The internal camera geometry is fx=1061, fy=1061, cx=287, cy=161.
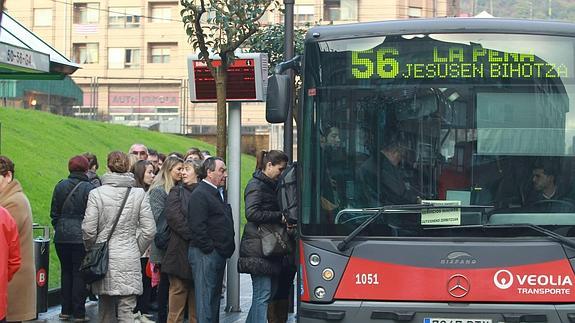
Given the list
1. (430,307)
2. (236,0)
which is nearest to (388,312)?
(430,307)

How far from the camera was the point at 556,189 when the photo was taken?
28.2 ft

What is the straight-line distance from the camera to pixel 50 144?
2497 centimetres

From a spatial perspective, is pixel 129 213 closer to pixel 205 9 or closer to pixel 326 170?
pixel 326 170

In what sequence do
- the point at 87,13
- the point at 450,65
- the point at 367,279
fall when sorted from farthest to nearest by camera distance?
the point at 87,13 → the point at 450,65 → the point at 367,279

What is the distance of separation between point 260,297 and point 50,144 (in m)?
15.5

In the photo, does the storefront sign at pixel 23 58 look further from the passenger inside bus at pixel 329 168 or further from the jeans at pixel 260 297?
the passenger inside bus at pixel 329 168

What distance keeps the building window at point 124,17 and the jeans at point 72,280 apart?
58.9 meters

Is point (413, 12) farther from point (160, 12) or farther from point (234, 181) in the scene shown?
point (234, 181)

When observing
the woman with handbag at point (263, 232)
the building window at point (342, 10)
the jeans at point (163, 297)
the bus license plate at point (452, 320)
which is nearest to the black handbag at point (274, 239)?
the woman with handbag at point (263, 232)

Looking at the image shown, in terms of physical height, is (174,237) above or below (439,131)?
below

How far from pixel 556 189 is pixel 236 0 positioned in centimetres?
563

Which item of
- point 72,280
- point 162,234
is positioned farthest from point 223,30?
point 72,280

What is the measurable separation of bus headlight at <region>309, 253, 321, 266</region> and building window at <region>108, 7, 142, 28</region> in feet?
206

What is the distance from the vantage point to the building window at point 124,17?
7006cm
